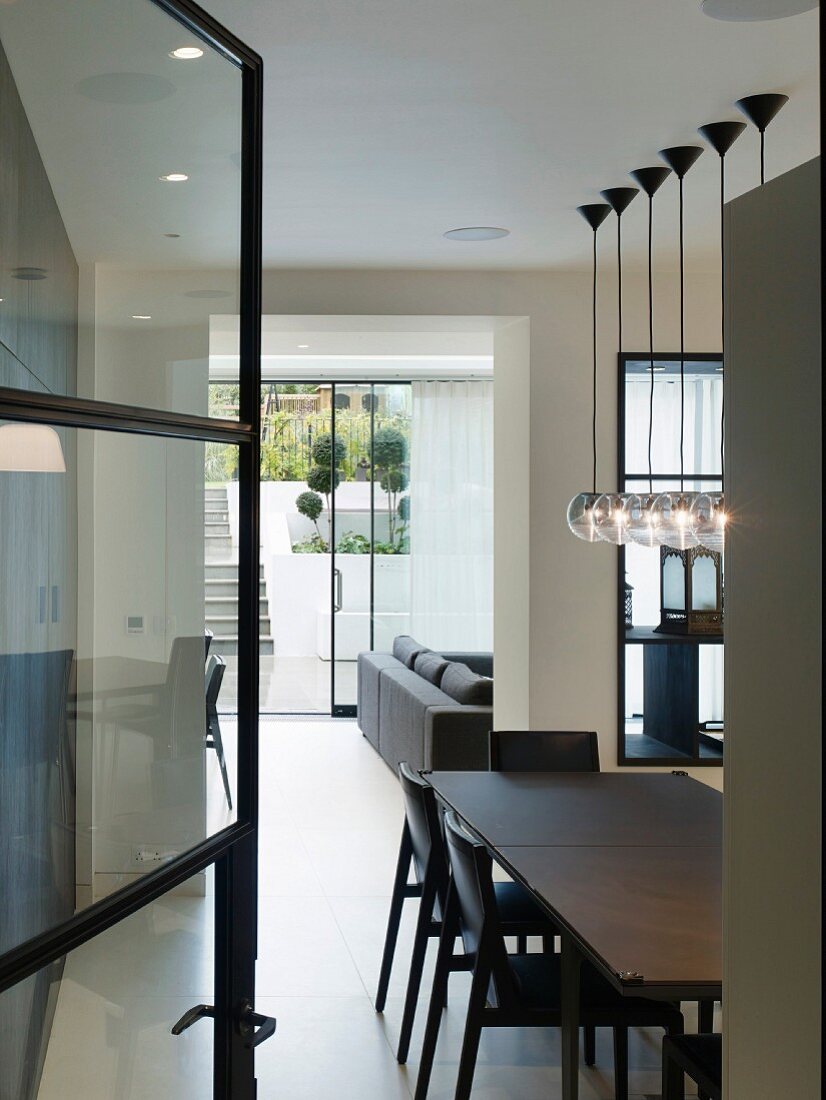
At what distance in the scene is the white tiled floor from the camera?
5.79ft

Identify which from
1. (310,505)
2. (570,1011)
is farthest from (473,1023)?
(310,505)

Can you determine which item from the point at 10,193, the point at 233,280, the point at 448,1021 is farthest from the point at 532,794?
the point at 10,193

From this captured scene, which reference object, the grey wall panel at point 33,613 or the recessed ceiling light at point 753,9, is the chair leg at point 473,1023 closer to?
the grey wall panel at point 33,613

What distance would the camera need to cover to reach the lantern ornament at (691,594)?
5.43 m

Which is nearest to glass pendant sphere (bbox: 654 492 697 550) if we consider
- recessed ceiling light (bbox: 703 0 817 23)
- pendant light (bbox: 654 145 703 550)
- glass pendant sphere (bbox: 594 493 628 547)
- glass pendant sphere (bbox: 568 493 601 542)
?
pendant light (bbox: 654 145 703 550)

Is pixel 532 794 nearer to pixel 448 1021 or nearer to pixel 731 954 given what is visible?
pixel 448 1021

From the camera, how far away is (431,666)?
739 cm

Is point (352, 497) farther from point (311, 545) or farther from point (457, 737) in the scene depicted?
point (457, 737)

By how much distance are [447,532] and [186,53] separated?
25.9 feet

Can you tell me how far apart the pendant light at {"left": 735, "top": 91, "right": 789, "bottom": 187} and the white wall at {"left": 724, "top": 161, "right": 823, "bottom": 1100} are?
1.76m

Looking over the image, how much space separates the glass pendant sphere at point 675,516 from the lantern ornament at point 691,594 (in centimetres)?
161

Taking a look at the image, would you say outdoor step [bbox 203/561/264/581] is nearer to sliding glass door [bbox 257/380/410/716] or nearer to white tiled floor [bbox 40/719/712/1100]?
white tiled floor [bbox 40/719/712/1100]

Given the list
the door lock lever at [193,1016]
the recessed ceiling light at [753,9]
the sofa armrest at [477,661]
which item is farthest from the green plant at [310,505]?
the door lock lever at [193,1016]

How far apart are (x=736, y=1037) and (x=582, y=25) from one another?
2.22 metres
